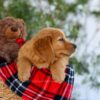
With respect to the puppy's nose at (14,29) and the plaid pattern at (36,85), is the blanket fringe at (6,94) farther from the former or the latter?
the puppy's nose at (14,29)

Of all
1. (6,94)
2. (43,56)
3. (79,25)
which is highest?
(79,25)

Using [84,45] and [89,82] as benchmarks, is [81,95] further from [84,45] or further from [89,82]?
[84,45]

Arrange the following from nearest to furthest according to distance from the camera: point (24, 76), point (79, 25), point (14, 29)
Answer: point (24, 76) → point (14, 29) → point (79, 25)

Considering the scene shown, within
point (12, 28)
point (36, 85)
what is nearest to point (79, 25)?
point (12, 28)

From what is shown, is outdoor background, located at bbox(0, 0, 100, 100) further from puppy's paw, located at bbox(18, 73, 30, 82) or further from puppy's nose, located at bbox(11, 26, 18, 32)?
puppy's paw, located at bbox(18, 73, 30, 82)

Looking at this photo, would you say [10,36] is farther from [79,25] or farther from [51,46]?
[79,25]

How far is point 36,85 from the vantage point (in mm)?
1124

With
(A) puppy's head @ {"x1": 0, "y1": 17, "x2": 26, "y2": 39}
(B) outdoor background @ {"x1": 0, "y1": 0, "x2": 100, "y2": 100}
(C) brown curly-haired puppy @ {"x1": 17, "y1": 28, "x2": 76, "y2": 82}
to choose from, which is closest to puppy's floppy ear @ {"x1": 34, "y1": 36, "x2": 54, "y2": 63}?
(C) brown curly-haired puppy @ {"x1": 17, "y1": 28, "x2": 76, "y2": 82}

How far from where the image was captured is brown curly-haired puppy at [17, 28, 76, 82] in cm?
112

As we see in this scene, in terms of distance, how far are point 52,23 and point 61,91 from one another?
1.58m

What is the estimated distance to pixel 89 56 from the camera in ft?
10.1

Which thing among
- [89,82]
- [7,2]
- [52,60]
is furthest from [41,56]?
[89,82]

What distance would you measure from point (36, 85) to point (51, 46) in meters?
0.13

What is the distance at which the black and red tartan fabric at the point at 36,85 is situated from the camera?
1.12 meters
